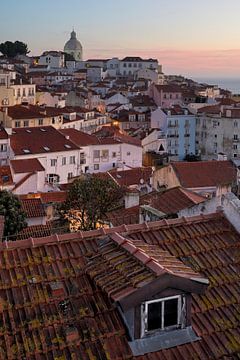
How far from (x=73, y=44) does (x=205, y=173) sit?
476ft

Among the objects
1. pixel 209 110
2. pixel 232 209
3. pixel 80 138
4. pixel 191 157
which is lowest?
pixel 191 157

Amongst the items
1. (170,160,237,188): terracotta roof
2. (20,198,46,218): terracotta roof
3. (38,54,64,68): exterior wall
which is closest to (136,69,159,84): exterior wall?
(38,54,64,68): exterior wall

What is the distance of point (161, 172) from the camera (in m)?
30.8

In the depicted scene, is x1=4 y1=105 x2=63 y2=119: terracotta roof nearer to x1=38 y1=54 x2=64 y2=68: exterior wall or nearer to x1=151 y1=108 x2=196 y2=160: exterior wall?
x1=151 y1=108 x2=196 y2=160: exterior wall

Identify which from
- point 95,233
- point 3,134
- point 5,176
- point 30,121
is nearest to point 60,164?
point 3,134

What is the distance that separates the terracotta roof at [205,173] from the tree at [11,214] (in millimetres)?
10260

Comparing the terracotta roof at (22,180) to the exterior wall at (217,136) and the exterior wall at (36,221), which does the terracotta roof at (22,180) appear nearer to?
the exterior wall at (36,221)

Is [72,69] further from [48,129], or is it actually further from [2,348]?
[2,348]

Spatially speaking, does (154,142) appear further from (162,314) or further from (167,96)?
(162,314)

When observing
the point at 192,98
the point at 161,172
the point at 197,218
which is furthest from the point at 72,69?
the point at 197,218

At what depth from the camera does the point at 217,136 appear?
231 ft

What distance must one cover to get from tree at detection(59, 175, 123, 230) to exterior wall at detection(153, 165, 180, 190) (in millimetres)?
7518

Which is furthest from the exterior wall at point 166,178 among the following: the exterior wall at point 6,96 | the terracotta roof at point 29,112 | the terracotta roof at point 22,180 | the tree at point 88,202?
the exterior wall at point 6,96

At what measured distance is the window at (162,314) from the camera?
16.7 ft
